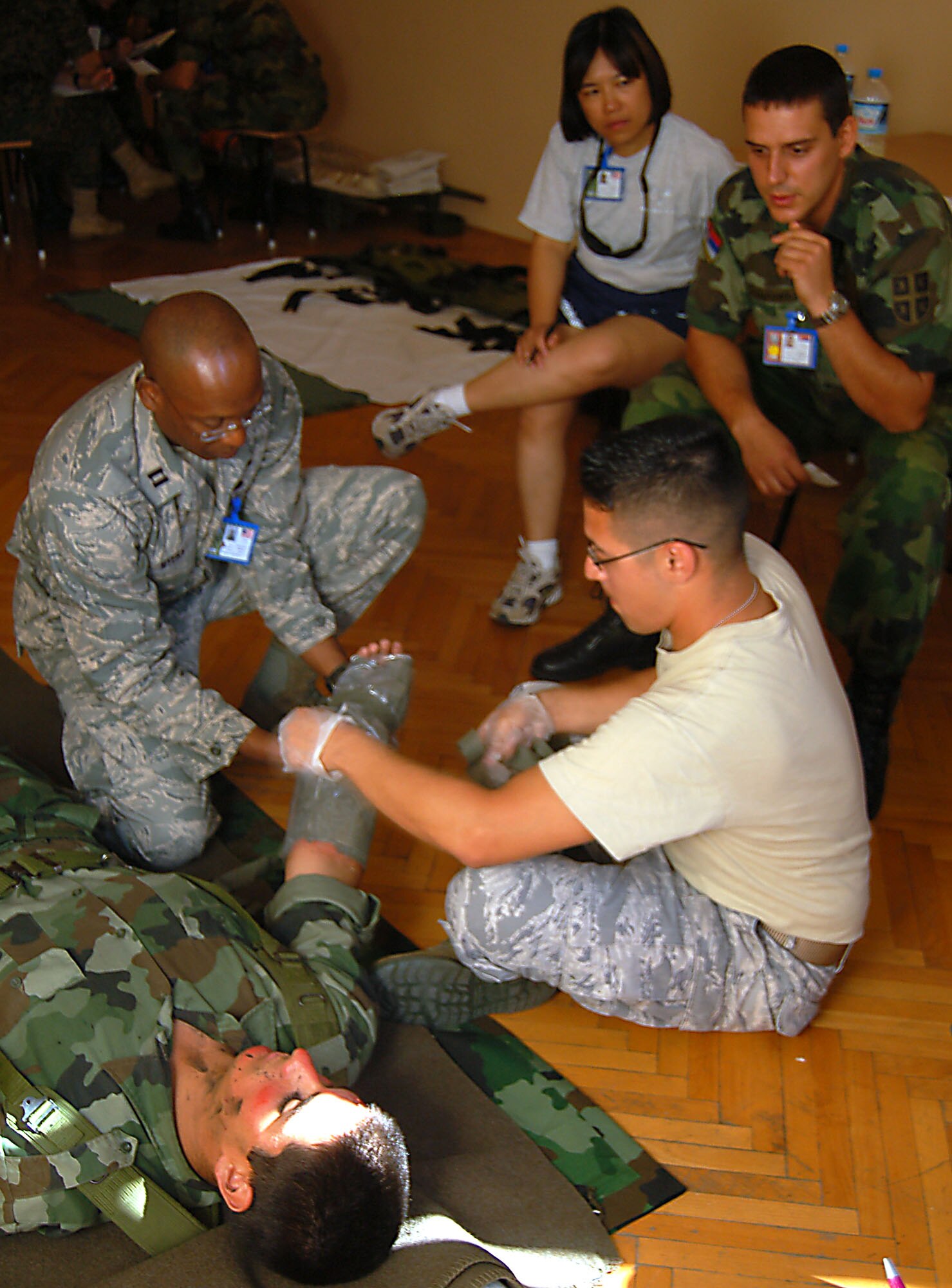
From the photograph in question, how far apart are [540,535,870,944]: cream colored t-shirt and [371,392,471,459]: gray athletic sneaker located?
1.44 metres

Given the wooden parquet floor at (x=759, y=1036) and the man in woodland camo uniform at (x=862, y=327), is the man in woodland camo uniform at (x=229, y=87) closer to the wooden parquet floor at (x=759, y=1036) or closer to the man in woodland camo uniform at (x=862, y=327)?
the wooden parquet floor at (x=759, y=1036)

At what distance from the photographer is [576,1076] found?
1834 mm

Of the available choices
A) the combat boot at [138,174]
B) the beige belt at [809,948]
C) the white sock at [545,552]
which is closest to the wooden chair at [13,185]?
the combat boot at [138,174]

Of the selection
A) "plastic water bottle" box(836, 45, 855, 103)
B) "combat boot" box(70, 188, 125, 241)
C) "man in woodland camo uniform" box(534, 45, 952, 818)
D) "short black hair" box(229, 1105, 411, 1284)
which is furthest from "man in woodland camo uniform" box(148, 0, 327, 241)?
"short black hair" box(229, 1105, 411, 1284)

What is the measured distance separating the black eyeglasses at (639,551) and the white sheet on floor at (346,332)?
2.59 meters

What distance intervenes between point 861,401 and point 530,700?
0.98m

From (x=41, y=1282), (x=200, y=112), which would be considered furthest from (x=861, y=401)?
(x=200, y=112)

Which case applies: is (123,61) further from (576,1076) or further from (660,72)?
(576,1076)

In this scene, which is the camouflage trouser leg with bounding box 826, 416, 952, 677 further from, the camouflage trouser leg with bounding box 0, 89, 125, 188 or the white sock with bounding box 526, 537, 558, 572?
the camouflage trouser leg with bounding box 0, 89, 125, 188

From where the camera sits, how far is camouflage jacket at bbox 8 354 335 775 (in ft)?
6.39

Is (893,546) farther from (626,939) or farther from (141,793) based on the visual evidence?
(141,793)

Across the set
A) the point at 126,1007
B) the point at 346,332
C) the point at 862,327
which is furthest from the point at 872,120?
the point at 126,1007

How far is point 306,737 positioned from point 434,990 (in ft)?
1.50

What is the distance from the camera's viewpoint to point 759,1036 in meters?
1.92
